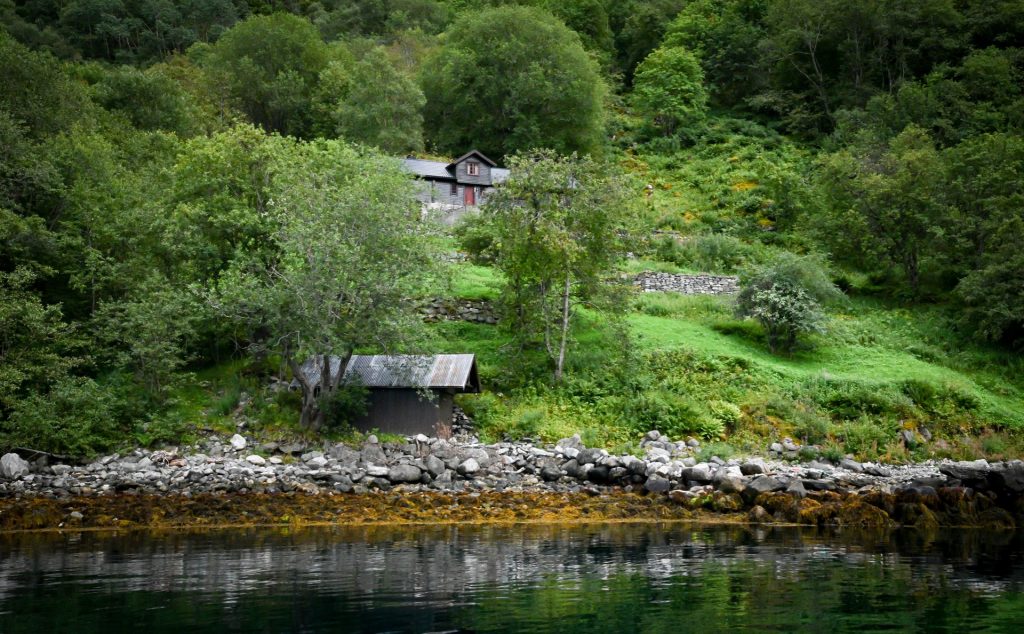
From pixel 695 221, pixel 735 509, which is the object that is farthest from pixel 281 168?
pixel 695 221

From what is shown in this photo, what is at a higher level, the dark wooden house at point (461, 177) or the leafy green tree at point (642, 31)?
the leafy green tree at point (642, 31)

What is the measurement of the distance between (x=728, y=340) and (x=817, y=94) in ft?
172

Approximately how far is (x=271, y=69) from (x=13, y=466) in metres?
51.9

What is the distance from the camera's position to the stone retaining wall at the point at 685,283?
4669cm

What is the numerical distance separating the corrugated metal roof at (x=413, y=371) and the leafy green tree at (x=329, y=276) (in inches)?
41.9

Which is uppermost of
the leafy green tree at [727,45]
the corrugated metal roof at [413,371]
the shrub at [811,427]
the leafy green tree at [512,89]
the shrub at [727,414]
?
the leafy green tree at [727,45]

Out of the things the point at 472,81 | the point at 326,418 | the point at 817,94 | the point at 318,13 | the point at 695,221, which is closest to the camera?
the point at 326,418

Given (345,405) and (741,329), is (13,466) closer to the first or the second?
(345,405)

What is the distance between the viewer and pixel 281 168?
1302 inches

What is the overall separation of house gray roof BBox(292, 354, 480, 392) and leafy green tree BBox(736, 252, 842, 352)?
47.2 feet

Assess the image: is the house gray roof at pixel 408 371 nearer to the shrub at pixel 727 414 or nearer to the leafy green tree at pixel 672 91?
the shrub at pixel 727 414

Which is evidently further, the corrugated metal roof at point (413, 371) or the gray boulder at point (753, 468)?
the corrugated metal roof at point (413, 371)

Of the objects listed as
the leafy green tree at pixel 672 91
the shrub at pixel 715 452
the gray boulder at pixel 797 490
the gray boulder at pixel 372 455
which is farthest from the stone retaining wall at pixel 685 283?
the leafy green tree at pixel 672 91

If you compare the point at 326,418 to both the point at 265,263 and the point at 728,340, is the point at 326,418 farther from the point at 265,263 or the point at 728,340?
the point at 728,340
